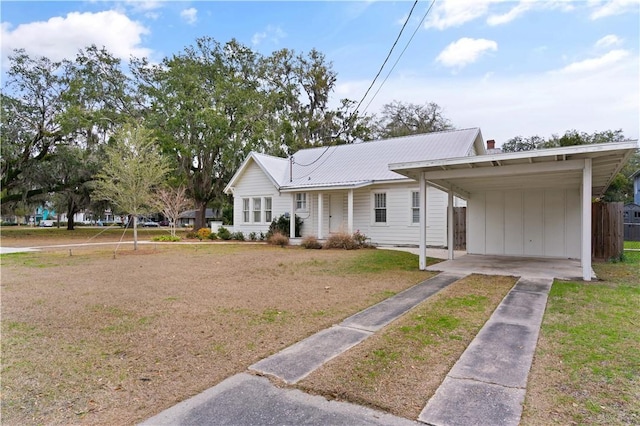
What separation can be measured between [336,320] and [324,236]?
12923mm

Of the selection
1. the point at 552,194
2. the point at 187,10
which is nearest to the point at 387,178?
the point at 552,194

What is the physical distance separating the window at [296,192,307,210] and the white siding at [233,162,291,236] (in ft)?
1.45

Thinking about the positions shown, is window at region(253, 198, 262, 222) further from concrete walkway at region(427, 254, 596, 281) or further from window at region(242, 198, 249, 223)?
concrete walkway at region(427, 254, 596, 281)

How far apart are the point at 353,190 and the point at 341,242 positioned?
126 inches

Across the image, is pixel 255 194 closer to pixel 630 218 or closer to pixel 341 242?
pixel 341 242

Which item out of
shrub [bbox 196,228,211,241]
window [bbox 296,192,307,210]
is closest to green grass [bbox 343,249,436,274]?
window [bbox 296,192,307,210]

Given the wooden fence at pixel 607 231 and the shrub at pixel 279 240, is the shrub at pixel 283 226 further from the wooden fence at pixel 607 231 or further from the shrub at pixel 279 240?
the wooden fence at pixel 607 231

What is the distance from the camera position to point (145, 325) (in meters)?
4.93

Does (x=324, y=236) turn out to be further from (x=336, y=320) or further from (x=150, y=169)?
(x=336, y=320)

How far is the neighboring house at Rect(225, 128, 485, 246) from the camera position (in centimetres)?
1606

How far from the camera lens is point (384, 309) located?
5758mm

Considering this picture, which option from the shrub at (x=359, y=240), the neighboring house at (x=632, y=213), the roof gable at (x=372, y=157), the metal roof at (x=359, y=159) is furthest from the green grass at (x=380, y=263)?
the neighboring house at (x=632, y=213)

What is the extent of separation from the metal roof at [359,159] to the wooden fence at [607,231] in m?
5.36

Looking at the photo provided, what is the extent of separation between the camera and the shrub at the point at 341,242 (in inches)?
594
